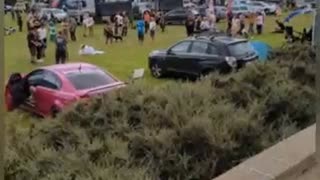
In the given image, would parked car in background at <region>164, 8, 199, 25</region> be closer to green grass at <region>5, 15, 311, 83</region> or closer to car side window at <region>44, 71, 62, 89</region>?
green grass at <region>5, 15, 311, 83</region>

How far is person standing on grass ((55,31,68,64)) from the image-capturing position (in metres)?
7.64

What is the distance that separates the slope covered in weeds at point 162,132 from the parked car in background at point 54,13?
110 inches

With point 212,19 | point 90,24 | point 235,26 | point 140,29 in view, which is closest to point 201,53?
point 212,19

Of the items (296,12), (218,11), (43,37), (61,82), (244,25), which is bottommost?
(61,82)

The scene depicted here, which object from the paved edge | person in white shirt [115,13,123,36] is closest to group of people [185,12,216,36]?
person in white shirt [115,13,123,36]

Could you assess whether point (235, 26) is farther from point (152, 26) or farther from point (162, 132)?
point (162, 132)

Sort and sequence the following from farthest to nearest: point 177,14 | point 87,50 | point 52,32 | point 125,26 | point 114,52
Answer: point 177,14
point 125,26
point 114,52
point 87,50
point 52,32

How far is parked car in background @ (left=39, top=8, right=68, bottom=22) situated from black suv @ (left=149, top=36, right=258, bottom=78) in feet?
7.97

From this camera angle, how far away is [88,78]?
7.98 meters

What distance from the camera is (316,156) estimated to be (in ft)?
12.6

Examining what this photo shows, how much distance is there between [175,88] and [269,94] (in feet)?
2.58

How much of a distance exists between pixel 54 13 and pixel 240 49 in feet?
16.0

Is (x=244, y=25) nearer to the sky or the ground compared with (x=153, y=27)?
nearer to the ground

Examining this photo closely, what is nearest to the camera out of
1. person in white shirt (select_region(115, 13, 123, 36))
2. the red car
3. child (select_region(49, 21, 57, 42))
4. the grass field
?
the grass field
